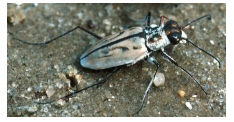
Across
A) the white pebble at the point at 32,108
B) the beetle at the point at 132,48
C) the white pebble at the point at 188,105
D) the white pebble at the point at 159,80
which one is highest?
the beetle at the point at 132,48

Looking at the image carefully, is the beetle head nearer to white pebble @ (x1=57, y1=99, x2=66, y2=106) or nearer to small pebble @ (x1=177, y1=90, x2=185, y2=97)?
small pebble @ (x1=177, y1=90, x2=185, y2=97)

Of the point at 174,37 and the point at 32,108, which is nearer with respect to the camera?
the point at 32,108

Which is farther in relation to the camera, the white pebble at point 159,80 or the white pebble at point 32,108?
the white pebble at point 159,80

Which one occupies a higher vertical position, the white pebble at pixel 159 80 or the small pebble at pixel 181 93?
the white pebble at pixel 159 80

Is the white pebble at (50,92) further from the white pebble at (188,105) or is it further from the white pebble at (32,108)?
the white pebble at (188,105)

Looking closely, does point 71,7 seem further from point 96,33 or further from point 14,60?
point 14,60

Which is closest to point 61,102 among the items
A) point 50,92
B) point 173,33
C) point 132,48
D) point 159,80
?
point 50,92

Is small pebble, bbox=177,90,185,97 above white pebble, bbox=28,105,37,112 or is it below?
above

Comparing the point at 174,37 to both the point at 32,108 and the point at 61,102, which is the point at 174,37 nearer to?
the point at 61,102

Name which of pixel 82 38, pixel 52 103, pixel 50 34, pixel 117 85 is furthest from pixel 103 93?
pixel 50 34

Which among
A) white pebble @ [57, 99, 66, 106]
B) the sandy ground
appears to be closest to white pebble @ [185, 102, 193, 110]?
the sandy ground

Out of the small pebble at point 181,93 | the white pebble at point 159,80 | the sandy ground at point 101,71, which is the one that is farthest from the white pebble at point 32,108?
the small pebble at point 181,93
